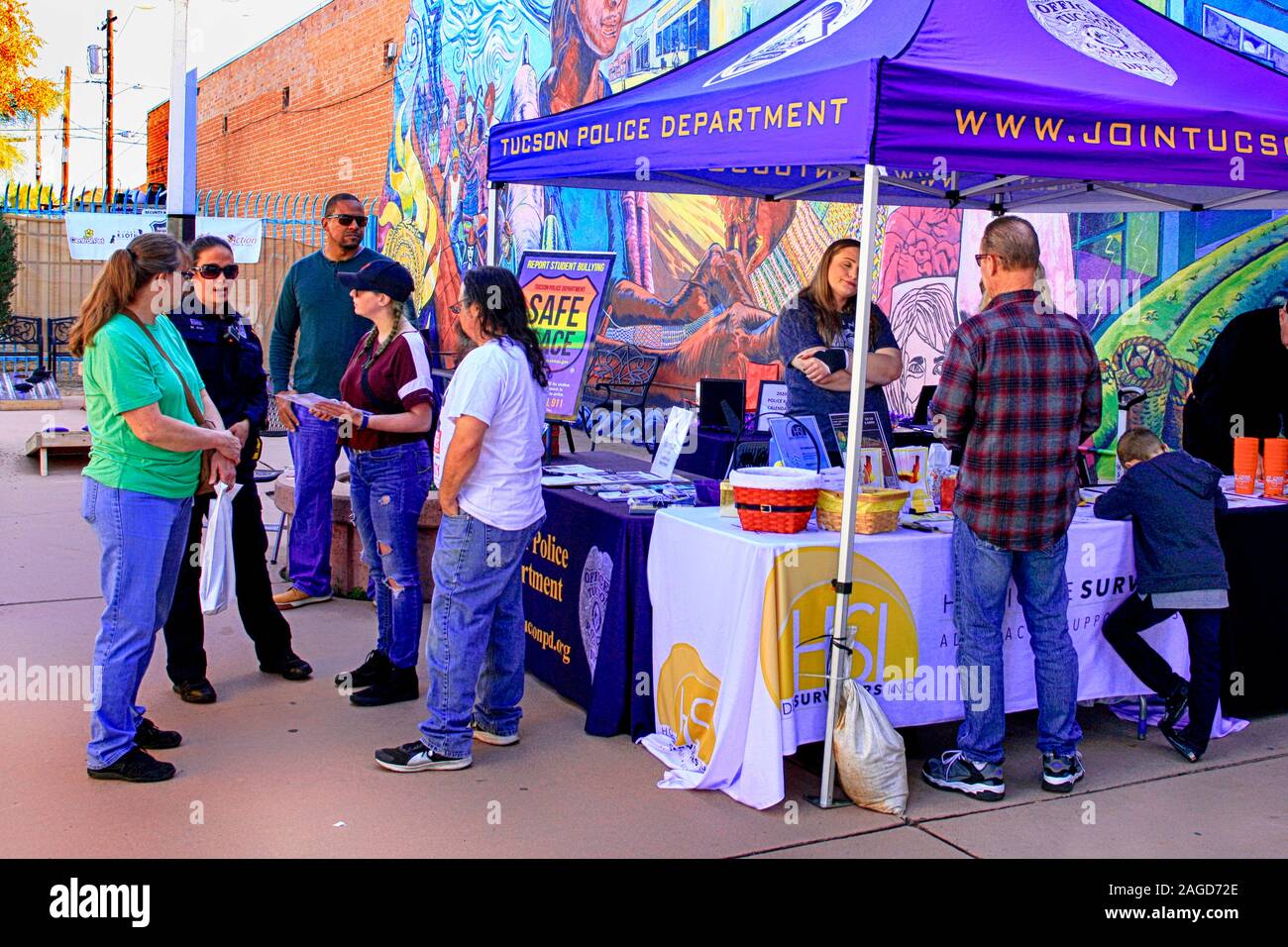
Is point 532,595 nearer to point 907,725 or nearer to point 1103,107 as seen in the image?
point 907,725

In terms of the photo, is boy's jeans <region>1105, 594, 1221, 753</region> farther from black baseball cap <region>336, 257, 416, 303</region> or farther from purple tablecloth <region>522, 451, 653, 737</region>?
black baseball cap <region>336, 257, 416, 303</region>

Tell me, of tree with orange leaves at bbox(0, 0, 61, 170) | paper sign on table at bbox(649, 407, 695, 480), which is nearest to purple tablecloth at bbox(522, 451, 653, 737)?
paper sign on table at bbox(649, 407, 695, 480)

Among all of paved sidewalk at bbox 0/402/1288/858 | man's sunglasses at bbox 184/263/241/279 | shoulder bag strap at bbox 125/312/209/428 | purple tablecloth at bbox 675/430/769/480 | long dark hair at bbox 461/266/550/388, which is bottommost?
paved sidewalk at bbox 0/402/1288/858

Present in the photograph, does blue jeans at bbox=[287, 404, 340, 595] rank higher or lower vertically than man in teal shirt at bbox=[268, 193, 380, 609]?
lower

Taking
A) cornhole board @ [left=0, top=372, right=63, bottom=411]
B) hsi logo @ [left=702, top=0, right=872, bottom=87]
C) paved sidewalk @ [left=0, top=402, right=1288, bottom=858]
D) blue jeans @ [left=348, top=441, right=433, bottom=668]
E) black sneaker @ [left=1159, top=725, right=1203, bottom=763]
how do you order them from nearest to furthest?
paved sidewalk @ [left=0, top=402, right=1288, bottom=858] < black sneaker @ [left=1159, top=725, right=1203, bottom=763] < hsi logo @ [left=702, top=0, right=872, bottom=87] < blue jeans @ [left=348, top=441, right=433, bottom=668] < cornhole board @ [left=0, top=372, right=63, bottom=411]

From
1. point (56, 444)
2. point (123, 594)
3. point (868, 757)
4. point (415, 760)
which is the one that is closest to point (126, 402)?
point (123, 594)

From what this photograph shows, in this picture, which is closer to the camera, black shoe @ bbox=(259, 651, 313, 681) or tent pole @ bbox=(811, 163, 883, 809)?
tent pole @ bbox=(811, 163, 883, 809)

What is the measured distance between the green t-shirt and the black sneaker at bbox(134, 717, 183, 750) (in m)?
0.94

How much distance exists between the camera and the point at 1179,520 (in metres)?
4.71

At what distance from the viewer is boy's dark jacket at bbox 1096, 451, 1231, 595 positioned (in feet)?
15.4

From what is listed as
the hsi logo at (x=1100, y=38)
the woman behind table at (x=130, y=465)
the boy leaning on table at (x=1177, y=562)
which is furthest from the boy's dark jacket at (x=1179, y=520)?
the woman behind table at (x=130, y=465)

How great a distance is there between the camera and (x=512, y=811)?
423cm

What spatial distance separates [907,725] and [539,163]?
124 inches

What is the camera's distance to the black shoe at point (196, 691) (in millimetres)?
5340
